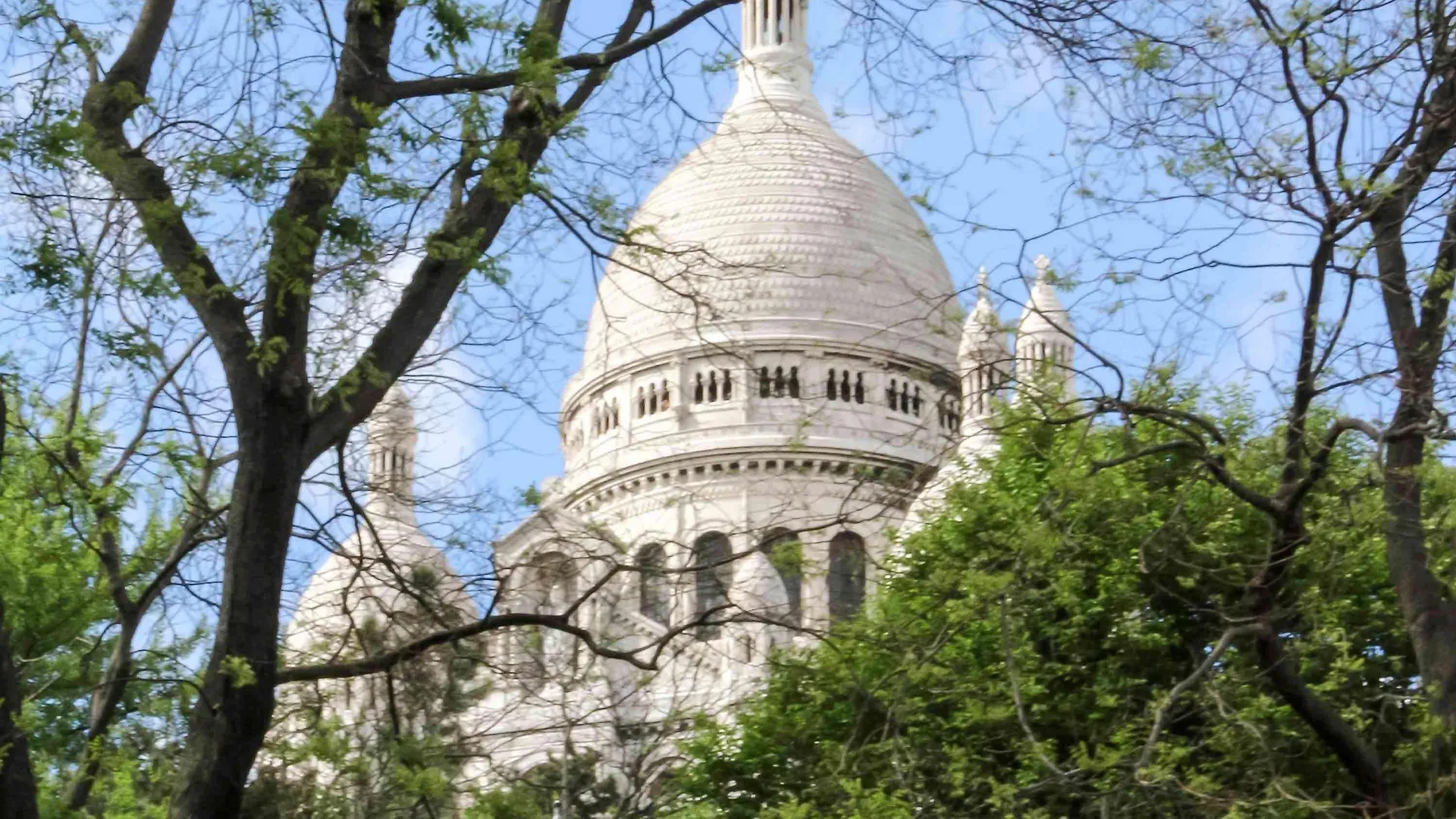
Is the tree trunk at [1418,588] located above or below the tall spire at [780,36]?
below

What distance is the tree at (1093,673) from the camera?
593 inches

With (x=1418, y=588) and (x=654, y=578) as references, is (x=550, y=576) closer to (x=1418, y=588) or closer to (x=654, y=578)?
(x=654, y=578)

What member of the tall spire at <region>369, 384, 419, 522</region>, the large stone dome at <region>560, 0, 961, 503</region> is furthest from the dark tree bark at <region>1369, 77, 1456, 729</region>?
the large stone dome at <region>560, 0, 961, 503</region>

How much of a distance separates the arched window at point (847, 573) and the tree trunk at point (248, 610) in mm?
2975

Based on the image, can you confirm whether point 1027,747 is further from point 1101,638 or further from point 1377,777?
point 1377,777

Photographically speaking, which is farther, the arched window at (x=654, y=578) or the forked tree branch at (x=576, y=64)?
the arched window at (x=654, y=578)

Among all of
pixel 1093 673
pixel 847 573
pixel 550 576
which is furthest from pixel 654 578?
pixel 847 573

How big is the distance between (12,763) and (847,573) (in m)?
18.4

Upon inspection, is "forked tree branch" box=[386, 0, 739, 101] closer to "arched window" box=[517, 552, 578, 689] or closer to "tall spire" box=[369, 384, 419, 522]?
"tall spire" box=[369, 384, 419, 522]

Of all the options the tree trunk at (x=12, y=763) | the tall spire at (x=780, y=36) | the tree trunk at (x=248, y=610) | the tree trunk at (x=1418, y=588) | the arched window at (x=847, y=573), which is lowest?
the tree trunk at (x=12, y=763)

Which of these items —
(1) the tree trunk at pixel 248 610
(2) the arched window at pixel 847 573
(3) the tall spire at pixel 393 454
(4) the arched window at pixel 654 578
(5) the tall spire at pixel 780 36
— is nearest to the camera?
(1) the tree trunk at pixel 248 610

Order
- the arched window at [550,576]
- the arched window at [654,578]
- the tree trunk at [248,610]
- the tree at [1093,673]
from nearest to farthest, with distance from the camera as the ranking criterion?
1. the tree trunk at [248,610]
2. the arched window at [654,578]
3. the arched window at [550,576]
4. the tree at [1093,673]

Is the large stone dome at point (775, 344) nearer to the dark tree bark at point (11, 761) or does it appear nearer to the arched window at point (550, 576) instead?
the arched window at point (550, 576)

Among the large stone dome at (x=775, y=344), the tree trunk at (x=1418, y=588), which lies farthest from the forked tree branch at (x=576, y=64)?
the large stone dome at (x=775, y=344)
